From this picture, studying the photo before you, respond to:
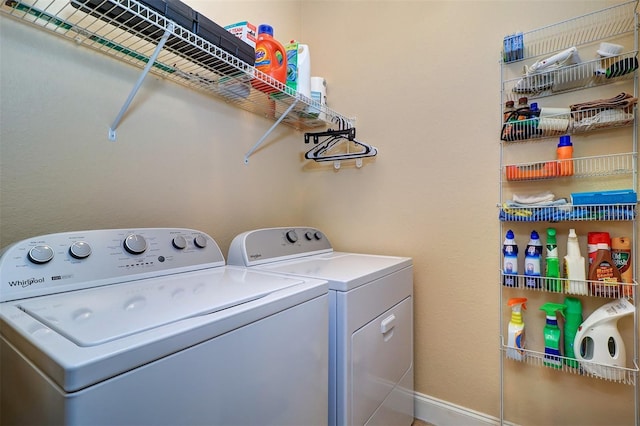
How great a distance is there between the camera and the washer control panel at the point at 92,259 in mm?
799

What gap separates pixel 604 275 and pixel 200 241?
1560 millimetres

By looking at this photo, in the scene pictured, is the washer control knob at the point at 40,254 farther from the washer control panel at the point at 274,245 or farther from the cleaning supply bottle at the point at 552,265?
the cleaning supply bottle at the point at 552,265

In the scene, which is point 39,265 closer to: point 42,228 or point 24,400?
point 42,228

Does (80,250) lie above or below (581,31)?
below

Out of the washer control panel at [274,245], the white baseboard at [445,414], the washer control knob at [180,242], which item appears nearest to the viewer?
the washer control knob at [180,242]

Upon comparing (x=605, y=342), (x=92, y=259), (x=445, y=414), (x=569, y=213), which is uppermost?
(x=569, y=213)

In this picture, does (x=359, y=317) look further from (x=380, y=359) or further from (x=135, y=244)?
(x=135, y=244)

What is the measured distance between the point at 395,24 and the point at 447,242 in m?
1.27

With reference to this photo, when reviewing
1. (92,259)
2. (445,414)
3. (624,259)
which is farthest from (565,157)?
(92,259)

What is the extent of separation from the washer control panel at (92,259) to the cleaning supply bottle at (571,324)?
4.86ft

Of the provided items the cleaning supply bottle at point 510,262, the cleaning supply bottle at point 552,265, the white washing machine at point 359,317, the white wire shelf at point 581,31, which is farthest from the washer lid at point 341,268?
Answer: the white wire shelf at point 581,31

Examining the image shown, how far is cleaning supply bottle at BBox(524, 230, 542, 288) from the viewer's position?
1.34 meters

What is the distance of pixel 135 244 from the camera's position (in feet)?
3.37

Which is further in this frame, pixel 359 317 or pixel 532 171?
pixel 532 171
